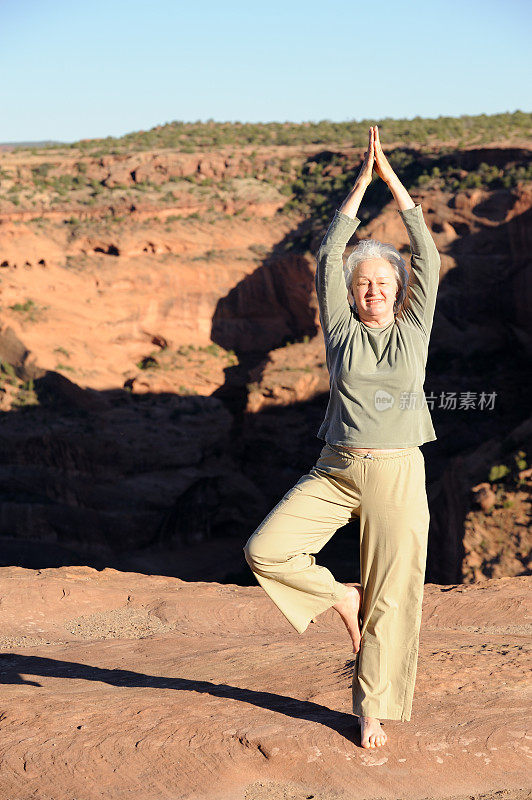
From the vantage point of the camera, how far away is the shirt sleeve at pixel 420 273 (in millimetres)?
3439

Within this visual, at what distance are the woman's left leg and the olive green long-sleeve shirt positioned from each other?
122 millimetres

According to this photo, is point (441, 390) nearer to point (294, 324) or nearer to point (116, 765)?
point (294, 324)

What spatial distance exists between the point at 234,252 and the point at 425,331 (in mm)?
30485

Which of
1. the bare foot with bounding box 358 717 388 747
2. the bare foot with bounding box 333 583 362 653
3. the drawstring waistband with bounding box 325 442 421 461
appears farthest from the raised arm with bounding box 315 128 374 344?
the bare foot with bounding box 358 717 388 747

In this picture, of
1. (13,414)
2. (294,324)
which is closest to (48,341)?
(13,414)

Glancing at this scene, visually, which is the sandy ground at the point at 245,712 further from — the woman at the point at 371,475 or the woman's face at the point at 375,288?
the woman's face at the point at 375,288

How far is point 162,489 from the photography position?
25.1 m

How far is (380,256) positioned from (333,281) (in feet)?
0.79

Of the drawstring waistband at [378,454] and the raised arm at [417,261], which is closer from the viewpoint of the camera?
the drawstring waistband at [378,454]

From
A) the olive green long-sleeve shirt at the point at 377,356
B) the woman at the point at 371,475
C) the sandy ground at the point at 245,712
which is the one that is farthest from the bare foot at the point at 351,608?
the olive green long-sleeve shirt at the point at 377,356

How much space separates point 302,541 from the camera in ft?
Answer: 11.1

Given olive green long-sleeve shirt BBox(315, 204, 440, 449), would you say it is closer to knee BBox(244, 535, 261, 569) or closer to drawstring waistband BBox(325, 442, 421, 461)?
drawstring waistband BBox(325, 442, 421, 461)

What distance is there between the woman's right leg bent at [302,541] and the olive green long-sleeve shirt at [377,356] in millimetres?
214

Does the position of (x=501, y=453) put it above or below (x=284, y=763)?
below
